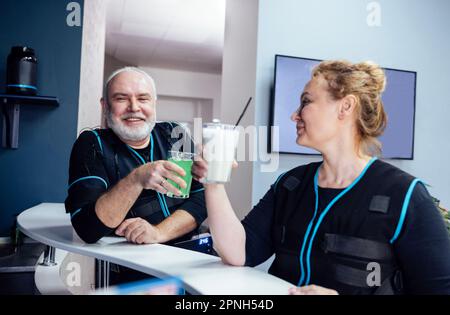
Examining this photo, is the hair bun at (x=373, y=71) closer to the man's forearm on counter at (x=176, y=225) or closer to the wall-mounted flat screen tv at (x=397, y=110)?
the man's forearm on counter at (x=176, y=225)

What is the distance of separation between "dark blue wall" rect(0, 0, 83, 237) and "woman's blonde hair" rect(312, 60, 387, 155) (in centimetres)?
176

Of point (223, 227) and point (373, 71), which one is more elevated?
point (373, 71)

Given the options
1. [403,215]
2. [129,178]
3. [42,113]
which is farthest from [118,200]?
[42,113]

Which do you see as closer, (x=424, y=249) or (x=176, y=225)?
(x=424, y=249)

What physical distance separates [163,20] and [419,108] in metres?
3.16

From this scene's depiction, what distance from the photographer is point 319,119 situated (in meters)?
1.28

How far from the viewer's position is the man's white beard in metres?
1.58

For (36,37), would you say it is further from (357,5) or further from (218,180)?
(357,5)

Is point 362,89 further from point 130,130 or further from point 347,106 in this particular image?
point 130,130

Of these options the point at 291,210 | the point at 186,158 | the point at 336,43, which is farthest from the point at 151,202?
the point at 336,43

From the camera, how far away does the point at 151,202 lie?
153cm

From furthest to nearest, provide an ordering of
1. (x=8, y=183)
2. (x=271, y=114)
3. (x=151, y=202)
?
1. (x=271, y=114)
2. (x=8, y=183)
3. (x=151, y=202)

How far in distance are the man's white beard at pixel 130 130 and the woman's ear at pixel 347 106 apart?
0.73m

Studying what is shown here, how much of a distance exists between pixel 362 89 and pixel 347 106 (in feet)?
0.24
